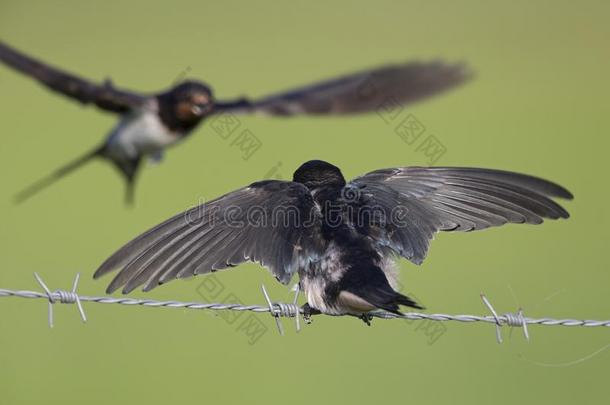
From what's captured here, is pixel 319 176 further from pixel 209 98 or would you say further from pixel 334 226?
pixel 209 98

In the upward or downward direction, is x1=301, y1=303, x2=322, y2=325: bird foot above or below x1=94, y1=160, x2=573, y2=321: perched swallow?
below

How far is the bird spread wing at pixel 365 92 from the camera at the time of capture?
12.2ft

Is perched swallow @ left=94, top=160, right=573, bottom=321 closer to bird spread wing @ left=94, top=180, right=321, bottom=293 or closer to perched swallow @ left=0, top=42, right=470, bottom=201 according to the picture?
bird spread wing @ left=94, top=180, right=321, bottom=293

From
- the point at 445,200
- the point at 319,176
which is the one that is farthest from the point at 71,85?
the point at 445,200

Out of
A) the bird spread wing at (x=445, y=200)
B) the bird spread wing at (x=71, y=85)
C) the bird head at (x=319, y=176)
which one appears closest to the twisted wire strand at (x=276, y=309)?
the bird spread wing at (x=445, y=200)

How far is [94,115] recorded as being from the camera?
11.1m

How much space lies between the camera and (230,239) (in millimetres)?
3834

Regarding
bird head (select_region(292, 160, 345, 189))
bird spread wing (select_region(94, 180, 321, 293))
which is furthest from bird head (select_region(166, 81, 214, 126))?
bird head (select_region(292, 160, 345, 189))

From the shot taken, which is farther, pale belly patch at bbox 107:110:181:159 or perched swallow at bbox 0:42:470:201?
pale belly patch at bbox 107:110:181:159

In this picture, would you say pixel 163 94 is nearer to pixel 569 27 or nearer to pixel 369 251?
pixel 369 251

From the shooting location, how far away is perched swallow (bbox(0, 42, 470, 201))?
143 inches

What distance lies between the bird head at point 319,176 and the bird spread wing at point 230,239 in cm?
13

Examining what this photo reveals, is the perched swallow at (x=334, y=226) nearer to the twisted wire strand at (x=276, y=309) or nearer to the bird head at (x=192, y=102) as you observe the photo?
the twisted wire strand at (x=276, y=309)

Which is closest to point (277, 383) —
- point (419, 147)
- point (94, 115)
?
point (419, 147)
